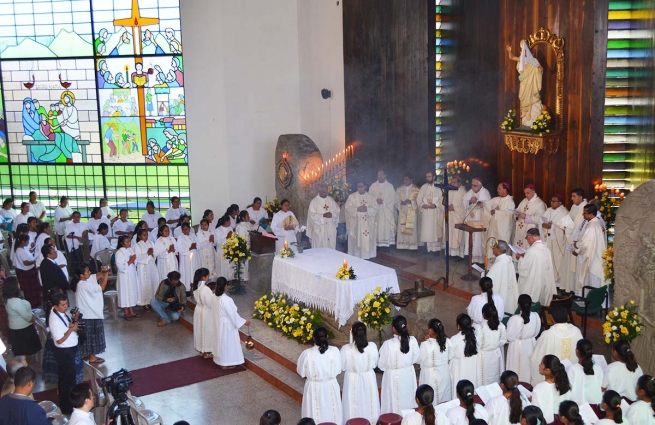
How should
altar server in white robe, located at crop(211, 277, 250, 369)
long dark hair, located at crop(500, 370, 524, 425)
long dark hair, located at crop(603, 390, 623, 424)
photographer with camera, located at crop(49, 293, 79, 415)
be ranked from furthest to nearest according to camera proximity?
altar server in white robe, located at crop(211, 277, 250, 369)
photographer with camera, located at crop(49, 293, 79, 415)
long dark hair, located at crop(500, 370, 524, 425)
long dark hair, located at crop(603, 390, 623, 424)

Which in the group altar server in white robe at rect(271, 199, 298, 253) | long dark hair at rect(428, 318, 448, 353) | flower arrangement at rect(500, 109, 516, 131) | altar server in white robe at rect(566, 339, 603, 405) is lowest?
altar server in white robe at rect(566, 339, 603, 405)

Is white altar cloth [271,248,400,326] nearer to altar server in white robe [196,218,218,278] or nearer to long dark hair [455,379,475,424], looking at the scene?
altar server in white robe [196,218,218,278]

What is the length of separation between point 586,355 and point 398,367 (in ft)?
6.83

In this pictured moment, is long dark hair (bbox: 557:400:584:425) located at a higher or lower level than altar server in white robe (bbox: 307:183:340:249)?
lower

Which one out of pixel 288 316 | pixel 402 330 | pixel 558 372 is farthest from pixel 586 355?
pixel 288 316

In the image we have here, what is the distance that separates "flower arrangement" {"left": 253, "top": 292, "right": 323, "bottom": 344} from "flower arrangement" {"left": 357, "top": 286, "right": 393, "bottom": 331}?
1.24m

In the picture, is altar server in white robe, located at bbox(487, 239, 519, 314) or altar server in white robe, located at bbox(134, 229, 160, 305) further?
altar server in white robe, located at bbox(134, 229, 160, 305)

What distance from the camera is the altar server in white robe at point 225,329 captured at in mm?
11203

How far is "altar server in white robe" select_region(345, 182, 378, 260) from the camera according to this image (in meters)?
15.6

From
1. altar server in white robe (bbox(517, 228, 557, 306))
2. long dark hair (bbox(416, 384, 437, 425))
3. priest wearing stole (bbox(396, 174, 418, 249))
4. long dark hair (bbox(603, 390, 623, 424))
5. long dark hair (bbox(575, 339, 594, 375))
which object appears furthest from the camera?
priest wearing stole (bbox(396, 174, 418, 249))

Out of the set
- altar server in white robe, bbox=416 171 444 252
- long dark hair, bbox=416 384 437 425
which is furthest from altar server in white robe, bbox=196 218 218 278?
long dark hair, bbox=416 384 437 425

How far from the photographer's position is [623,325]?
31.2ft

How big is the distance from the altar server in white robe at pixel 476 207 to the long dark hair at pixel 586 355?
21.1ft

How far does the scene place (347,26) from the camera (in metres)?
16.9
